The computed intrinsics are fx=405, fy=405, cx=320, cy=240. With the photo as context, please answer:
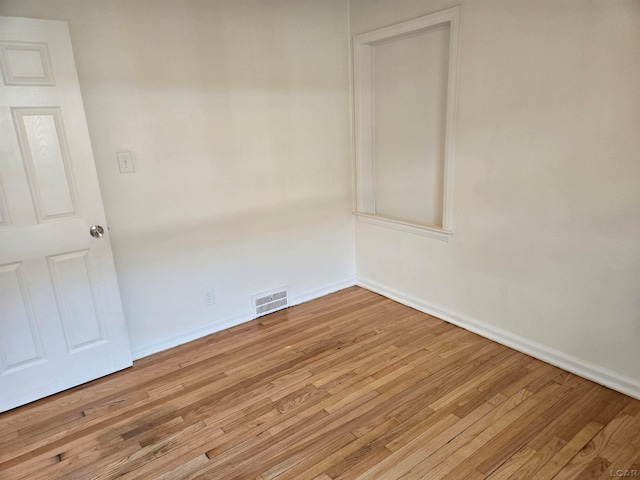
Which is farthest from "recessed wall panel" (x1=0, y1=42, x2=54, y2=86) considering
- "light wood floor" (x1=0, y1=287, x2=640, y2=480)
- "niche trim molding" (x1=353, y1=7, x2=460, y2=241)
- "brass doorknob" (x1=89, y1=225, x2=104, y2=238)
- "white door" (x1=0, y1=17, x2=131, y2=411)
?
"niche trim molding" (x1=353, y1=7, x2=460, y2=241)

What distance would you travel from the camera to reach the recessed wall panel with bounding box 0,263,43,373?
2.26 m

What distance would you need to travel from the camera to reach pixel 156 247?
2797 mm

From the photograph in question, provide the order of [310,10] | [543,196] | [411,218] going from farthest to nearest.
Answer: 1. [411,218]
2. [310,10]
3. [543,196]

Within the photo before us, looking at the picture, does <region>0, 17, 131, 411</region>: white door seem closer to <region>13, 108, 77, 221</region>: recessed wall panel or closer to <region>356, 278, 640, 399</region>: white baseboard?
<region>13, 108, 77, 221</region>: recessed wall panel

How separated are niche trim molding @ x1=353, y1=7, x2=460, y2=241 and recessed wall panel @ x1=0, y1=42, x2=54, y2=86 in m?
2.24

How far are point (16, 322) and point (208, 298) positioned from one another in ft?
3.87

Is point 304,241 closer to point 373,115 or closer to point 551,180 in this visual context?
point 373,115

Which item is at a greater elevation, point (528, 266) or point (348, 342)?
point (528, 266)

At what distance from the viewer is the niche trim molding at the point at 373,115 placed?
2715 mm

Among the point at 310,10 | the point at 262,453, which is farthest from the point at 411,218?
the point at 262,453

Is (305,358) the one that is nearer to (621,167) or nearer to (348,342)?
(348,342)

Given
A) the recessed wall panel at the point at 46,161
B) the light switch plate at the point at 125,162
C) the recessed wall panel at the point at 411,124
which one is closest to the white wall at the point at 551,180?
the recessed wall panel at the point at 411,124

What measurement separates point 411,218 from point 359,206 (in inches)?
21.3

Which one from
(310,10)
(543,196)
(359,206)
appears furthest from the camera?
(359,206)
